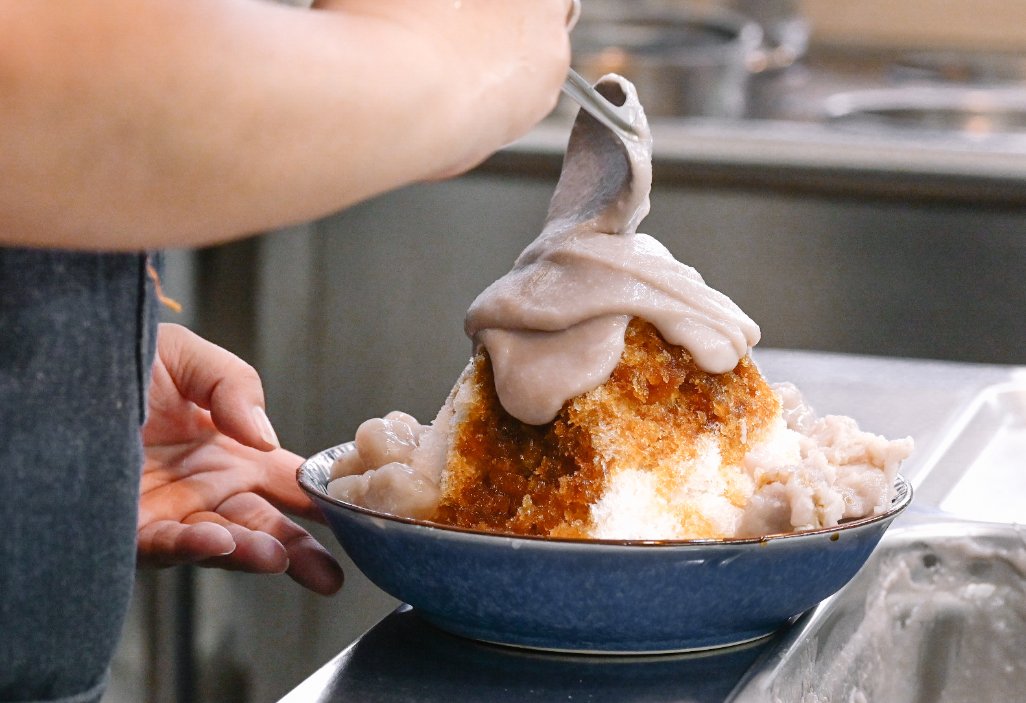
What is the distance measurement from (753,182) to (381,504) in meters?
1.53

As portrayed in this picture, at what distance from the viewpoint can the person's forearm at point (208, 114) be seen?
1.74 ft

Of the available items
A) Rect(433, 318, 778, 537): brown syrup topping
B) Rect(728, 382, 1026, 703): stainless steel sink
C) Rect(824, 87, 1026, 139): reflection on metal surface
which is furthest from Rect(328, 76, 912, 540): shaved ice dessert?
Rect(824, 87, 1026, 139): reflection on metal surface

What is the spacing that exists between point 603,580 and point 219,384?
42cm

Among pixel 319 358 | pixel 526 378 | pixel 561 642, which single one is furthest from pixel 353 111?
pixel 319 358

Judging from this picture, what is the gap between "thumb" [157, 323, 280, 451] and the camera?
0.99 metres

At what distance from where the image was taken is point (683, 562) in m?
0.69

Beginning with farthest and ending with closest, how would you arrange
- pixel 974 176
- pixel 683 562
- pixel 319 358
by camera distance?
1. pixel 319 358
2. pixel 974 176
3. pixel 683 562

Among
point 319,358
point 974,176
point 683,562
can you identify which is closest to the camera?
A: point 683,562

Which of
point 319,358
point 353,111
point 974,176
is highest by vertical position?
point 353,111

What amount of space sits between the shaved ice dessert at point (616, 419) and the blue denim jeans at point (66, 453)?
14cm

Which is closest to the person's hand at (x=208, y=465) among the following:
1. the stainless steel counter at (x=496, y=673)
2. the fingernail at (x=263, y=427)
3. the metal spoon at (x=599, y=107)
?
the fingernail at (x=263, y=427)

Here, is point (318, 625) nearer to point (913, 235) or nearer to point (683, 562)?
point (913, 235)

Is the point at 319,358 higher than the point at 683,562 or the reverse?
the reverse

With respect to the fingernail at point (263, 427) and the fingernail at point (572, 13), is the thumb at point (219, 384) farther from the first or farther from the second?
the fingernail at point (572, 13)
